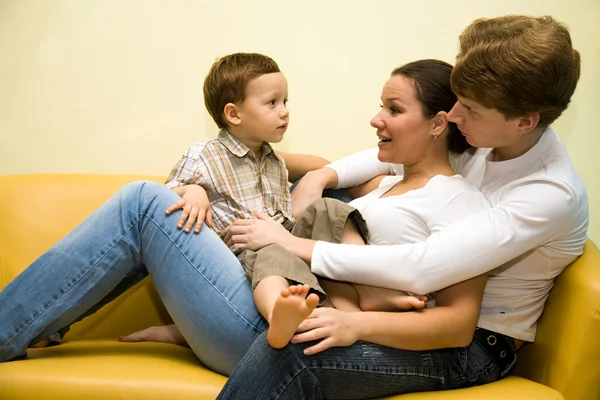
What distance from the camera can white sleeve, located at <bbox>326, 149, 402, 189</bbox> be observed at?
188cm

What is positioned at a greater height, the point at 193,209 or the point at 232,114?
the point at 232,114

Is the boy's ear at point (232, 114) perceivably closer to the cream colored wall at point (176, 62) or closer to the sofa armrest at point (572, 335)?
the cream colored wall at point (176, 62)

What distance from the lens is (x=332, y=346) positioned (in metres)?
1.26

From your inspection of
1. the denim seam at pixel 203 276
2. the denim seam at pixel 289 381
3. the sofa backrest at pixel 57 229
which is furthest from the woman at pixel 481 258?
the sofa backrest at pixel 57 229

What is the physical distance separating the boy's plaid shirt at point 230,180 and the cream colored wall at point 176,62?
1.67ft

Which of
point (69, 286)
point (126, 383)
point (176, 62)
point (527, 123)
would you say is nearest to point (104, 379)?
point (126, 383)

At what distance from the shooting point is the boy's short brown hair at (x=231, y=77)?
179cm

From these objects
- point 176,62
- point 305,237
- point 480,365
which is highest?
point 176,62

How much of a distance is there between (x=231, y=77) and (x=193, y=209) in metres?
0.49

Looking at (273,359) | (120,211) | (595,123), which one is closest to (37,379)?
(120,211)

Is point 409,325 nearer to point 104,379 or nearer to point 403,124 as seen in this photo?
point 403,124

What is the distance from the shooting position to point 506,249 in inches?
52.1

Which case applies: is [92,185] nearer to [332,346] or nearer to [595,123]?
Answer: [332,346]

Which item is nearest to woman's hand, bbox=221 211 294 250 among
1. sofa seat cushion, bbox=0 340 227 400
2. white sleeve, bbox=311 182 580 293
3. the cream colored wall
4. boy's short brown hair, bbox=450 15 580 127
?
white sleeve, bbox=311 182 580 293
